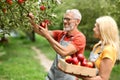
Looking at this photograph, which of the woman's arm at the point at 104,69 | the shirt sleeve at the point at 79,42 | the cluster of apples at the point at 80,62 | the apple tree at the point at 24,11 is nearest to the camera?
the woman's arm at the point at 104,69

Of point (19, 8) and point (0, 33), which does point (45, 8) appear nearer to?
point (19, 8)

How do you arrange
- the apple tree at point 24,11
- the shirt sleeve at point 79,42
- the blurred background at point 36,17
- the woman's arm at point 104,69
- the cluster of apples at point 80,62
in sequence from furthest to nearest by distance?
the blurred background at point 36,17
the apple tree at point 24,11
the shirt sleeve at point 79,42
the cluster of apples at point 80,62
the woman's arm at point 104,69

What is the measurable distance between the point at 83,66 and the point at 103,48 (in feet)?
1.09

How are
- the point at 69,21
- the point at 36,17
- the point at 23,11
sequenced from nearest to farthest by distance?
1. the point at 69,21
2. the point at 36,17
3. the point at 23,11

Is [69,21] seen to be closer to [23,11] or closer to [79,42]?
[79,42]

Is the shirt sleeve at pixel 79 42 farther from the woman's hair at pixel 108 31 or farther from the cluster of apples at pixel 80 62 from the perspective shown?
the woman's hair at pixel 108 31

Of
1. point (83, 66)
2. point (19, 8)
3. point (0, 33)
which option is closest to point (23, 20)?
point (19, 8)

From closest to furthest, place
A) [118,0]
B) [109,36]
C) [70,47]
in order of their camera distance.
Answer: [109,36] → [70,47] → [118,0]

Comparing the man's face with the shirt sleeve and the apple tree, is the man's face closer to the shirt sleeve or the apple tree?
the shirt sleeve

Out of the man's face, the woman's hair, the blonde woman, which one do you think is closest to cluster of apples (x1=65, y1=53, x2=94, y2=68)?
the blonde woman

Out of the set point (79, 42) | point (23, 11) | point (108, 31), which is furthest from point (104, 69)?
point (23, 11)

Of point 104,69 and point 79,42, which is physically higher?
point 79,42

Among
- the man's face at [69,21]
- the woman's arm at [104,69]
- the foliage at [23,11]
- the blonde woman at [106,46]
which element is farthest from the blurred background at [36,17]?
the woman's arm at [104,69]

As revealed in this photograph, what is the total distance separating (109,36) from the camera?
17.3ft
